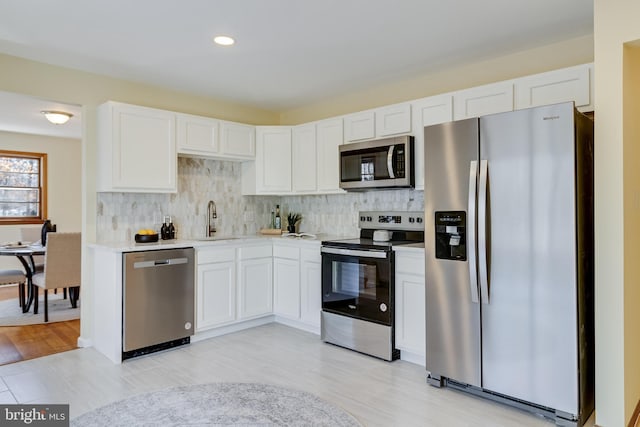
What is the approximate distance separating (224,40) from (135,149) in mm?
1375

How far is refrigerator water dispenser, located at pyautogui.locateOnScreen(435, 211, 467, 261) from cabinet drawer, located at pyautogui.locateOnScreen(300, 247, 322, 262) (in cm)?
141

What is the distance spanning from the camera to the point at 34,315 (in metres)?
4.84

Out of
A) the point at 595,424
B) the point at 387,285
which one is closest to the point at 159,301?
the point at 387,285

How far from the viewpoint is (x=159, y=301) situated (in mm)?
3541

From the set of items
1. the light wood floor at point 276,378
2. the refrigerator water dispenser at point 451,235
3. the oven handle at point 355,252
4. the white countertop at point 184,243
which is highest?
the refrigerator water dispenser at point 451,235

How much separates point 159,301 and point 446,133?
8.82 ft

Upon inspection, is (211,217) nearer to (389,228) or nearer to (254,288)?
(254,288)

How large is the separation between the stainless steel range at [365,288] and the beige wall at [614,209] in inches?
56.7

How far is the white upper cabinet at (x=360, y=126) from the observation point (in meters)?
3.92

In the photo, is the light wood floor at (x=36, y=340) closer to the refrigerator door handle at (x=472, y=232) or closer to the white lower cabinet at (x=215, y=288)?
the white lower cabinet at (x=215, y=288)

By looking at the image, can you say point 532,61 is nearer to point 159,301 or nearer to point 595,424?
point 595,424

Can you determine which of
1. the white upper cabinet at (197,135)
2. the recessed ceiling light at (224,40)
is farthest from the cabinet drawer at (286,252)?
the recessed ceiling light at (224,40)

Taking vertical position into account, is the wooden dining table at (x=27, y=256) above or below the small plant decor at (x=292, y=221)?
below

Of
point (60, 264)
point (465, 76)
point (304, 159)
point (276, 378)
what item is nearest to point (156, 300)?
point (276, 378)
